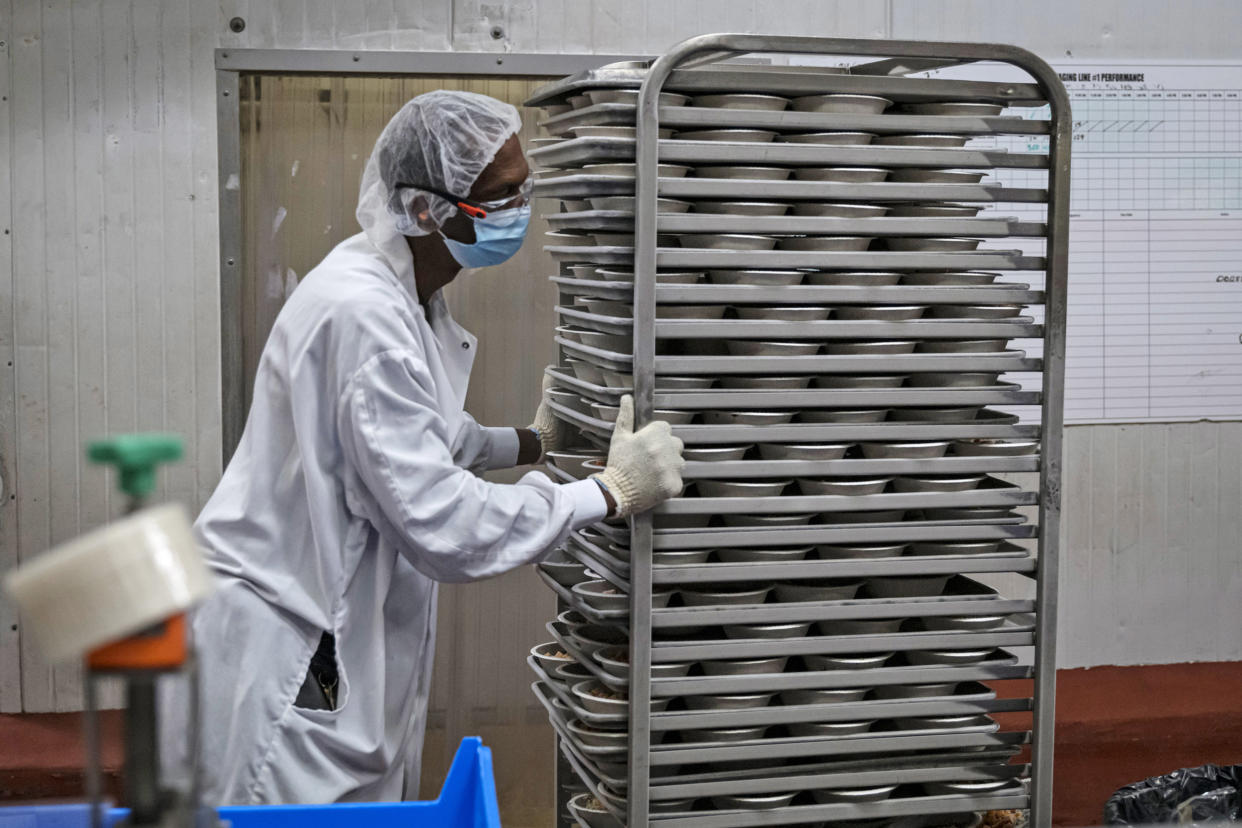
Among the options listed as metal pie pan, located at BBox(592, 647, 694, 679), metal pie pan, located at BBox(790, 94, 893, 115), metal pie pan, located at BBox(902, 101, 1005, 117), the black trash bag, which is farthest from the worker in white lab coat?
the black trash bag

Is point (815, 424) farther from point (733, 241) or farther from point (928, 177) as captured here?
point (928, 177)

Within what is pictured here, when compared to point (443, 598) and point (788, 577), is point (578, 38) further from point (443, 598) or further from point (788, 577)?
point (788, 577)

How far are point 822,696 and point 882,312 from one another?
616 mm

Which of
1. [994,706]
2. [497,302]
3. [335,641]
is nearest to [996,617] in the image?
[994,706]

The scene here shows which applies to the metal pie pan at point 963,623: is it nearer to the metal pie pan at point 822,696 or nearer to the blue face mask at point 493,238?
the metal pie pan at point 822,696

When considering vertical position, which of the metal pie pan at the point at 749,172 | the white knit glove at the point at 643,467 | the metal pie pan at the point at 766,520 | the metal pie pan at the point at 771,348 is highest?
the metal pie pan at the point at 749,172

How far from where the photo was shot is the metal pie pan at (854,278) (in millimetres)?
1878

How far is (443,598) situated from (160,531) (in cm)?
320

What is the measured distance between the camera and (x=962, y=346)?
1943mm

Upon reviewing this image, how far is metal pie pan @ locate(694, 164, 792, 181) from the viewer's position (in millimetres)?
1831

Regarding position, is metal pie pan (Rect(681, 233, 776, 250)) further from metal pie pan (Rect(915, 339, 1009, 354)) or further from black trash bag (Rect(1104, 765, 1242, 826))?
black trash bag (Rect(1104, 765, 1242, 826))

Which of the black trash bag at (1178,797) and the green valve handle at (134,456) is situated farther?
the black trash bag at (1178,797)

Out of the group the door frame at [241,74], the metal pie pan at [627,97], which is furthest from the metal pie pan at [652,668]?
the door frame at [241,74]

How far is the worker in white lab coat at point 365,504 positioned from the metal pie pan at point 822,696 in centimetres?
42
